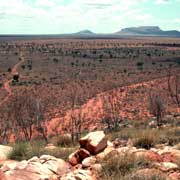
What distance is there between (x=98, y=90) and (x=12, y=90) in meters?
10.0

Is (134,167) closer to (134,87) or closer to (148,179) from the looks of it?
(148,179)

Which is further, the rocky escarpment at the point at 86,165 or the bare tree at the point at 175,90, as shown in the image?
the bare tree at the point at 175,90

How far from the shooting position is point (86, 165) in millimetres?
8188

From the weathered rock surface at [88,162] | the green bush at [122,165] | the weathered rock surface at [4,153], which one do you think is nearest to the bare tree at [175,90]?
the weathered rock surface at [4,153]

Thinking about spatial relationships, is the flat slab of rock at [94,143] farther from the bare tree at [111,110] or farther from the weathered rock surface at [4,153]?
the bare tree at [111,110]

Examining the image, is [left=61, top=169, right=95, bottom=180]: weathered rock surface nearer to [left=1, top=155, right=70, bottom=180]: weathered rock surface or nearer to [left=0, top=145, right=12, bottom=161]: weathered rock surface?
[left=1, top=155, right=70, bottom=180]: weathered rock surface

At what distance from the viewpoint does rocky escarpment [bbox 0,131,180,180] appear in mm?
7209

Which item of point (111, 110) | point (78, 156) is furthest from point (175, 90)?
Result: point (78, 156)

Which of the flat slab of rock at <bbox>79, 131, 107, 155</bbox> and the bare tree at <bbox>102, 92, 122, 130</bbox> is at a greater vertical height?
the flat slab of rock at <bbox>79, 131, 107, 155</bbox>

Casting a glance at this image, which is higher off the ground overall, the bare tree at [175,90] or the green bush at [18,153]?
the green bush at [18,153]

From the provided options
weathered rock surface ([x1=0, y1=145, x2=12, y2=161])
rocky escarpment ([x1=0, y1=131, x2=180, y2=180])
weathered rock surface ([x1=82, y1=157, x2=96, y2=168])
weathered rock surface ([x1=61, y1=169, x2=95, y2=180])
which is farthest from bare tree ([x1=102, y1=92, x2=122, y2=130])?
weathered rock surface ([x1=61, y1=169, x2=95, y2=180])

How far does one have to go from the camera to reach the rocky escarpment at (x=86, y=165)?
7.21 meters

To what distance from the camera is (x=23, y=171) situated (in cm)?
734

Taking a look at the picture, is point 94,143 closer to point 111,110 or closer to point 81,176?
point 81,176
